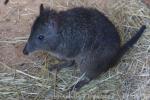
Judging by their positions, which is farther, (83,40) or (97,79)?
(97,79)

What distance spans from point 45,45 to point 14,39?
0.95 m

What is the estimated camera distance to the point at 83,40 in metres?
6.87

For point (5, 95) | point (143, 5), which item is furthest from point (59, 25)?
point (143, 5)

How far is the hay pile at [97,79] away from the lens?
267 inches

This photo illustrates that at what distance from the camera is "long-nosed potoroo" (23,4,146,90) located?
677cm

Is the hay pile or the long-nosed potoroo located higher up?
the long-nosed potoroo

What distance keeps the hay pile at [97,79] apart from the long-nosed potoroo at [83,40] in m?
0.19

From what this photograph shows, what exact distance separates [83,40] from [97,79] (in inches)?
25.3

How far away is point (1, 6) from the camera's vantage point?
8.02m

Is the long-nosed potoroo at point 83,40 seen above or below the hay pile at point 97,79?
above

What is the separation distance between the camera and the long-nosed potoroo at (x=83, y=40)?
677 cm

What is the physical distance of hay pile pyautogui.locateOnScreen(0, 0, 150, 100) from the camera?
678cm

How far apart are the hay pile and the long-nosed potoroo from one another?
7.5 inches

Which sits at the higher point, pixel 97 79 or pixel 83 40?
pixel 83 40
